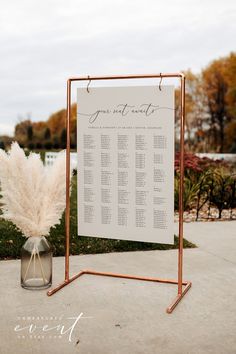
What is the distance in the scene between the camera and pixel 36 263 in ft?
11.9

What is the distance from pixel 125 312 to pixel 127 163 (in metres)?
1.15

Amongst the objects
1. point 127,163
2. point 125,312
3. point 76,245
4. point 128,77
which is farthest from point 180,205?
point 76,245

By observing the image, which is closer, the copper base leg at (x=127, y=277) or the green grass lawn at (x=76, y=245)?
the copper base leg at (x=127, y=277)

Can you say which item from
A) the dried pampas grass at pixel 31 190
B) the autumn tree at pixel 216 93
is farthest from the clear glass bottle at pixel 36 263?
the autumn tree at pixel 216 93

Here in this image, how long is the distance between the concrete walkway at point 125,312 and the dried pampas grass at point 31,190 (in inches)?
22.6

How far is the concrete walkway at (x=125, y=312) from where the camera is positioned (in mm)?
2695

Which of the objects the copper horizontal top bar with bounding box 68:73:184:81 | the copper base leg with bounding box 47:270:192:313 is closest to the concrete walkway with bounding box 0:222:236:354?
the copper base leg with bounding box 47:270:192:313

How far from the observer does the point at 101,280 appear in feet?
13.0

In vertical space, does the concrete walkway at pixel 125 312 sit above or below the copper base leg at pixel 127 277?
below

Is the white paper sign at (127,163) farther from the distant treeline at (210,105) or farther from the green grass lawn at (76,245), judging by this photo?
the distant treeline at (210,105)

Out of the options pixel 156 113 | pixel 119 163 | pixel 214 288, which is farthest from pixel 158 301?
pixel 156 113

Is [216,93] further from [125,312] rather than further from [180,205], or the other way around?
[125,312]

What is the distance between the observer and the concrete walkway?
2.70 metres

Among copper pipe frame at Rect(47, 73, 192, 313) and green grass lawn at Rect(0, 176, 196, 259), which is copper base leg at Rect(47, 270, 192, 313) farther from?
green grass lawn at Rect(0, 176, 196, 259)
